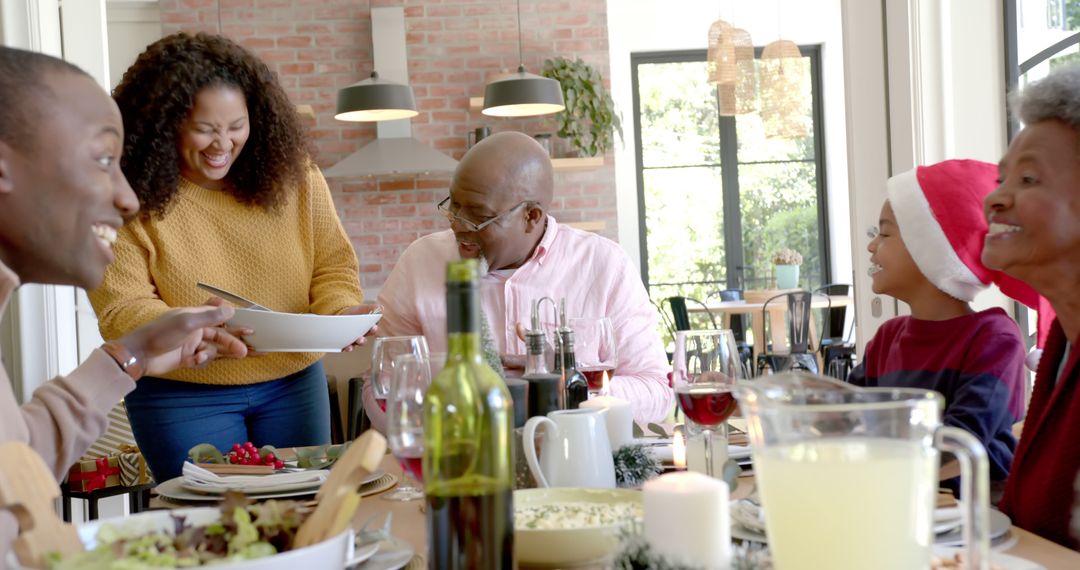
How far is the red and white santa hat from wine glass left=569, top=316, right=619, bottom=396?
65 cm

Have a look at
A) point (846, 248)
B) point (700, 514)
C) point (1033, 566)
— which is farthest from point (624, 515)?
point (846, 248)

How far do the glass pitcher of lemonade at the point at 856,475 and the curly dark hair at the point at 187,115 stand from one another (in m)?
1.72

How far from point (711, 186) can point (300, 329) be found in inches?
293

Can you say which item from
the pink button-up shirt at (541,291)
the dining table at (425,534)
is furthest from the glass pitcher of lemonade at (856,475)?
the pink button-up shirt at (541,291)

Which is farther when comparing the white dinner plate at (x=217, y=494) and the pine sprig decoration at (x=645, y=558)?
the white dinner plate at (x=217, y=494)

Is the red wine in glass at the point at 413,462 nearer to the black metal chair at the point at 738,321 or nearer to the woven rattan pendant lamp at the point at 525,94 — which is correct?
the woven rattan pendant lamp at the point at 525,94

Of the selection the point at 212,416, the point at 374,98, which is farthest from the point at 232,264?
the point at 374,98

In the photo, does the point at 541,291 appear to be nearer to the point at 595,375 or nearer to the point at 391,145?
the point at 595,375

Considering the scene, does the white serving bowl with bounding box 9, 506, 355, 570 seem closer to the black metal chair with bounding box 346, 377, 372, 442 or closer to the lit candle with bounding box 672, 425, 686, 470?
the lit candle with bounding box 672, 425, 686, 470

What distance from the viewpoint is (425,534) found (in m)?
1.12

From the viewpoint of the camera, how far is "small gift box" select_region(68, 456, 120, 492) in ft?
9.96

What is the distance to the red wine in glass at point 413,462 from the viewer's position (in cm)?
103

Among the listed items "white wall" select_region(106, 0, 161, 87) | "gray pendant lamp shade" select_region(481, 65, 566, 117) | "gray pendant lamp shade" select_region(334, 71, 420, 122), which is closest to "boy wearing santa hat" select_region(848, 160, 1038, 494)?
"gray pendant lamp shade" select_region(481, 65, 566, 117)

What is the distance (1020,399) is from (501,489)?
128cm
